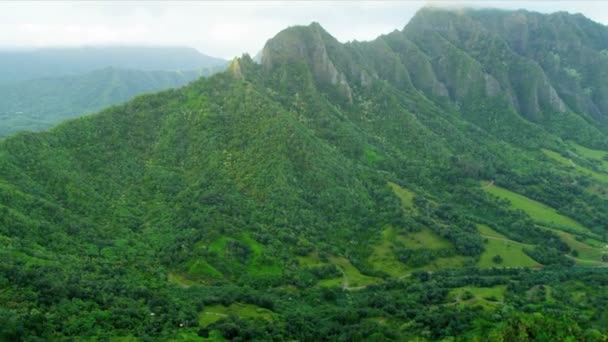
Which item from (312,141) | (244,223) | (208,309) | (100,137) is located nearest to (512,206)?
(312,141)

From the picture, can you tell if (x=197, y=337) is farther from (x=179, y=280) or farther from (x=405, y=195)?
(x=405, y=195)

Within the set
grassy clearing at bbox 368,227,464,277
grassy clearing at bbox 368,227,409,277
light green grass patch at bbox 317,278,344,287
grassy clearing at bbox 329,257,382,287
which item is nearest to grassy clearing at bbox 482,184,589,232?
grassy clearing at bbox 368,227,464,277

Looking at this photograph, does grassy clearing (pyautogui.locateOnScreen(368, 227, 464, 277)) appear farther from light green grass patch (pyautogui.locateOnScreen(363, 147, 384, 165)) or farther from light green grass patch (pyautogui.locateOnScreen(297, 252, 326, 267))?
light green grass patch (pyautogui.locateOnScreen(363, 147, 384, 165))

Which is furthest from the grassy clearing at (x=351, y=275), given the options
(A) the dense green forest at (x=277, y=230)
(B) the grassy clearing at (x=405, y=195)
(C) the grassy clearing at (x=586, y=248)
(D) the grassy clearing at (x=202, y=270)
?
(C) the grassy clearing at (x=586, y=248)

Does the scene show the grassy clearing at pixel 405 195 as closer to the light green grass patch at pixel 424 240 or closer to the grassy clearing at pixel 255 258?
the light green grass patch at pixel 424 240

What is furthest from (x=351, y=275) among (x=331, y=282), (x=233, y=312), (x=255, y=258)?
(x=233, y=312)

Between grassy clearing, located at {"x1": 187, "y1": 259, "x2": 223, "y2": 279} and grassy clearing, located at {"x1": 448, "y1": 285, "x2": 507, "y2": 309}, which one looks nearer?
grassy clearing, located at {"x1": 448, "y1": 285, "x2": 507, "y2": 309}
